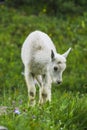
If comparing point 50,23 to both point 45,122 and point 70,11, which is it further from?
point 45,122

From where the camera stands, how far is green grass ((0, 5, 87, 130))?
7.69 m

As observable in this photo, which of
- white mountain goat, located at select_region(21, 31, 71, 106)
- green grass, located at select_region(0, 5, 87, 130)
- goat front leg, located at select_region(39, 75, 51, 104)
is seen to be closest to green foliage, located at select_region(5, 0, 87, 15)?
green grass, located at select_region(0, 5, 87, 130)

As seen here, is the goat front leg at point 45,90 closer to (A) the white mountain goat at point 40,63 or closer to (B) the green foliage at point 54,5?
(A) the white mountain goat at point 40,63

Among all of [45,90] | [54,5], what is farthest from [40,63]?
[54,5]

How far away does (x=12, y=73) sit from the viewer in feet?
52.9

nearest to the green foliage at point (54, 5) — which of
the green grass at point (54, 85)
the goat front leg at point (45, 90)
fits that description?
the green grass at point (54, 85)

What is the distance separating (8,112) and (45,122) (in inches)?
21.4

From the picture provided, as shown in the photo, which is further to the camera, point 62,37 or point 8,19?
point 8,19

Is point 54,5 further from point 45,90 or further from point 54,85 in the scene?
point 45,90

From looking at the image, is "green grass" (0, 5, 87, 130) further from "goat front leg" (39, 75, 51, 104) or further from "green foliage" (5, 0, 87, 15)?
"green foliage" (5, 0, 87, 15)

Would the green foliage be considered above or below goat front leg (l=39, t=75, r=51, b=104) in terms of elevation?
above

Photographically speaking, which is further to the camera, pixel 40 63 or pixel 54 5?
pixel 54 5

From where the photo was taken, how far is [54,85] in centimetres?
1464

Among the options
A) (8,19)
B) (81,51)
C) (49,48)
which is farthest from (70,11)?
(49,48)
